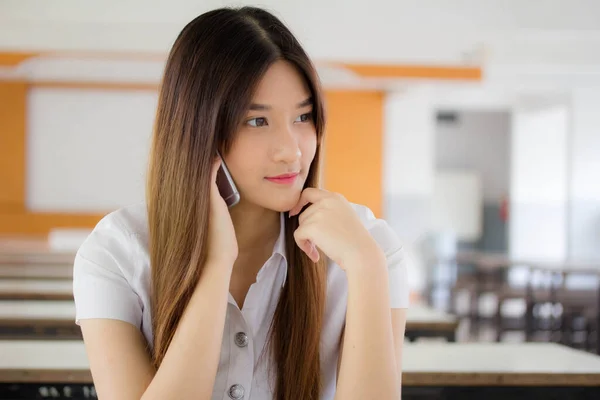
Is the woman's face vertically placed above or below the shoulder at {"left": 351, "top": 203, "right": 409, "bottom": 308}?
above

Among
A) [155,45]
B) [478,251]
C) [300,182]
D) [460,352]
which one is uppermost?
[155,45]

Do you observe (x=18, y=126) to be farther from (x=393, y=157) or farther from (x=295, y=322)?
(x=295, y=322)

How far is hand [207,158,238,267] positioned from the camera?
1.41m

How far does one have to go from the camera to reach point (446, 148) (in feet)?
43.3

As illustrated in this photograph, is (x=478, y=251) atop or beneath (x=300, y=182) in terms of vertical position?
beneath

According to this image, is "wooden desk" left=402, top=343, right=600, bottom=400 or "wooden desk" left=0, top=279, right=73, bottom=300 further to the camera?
"wooden desk" left=0, top=279, right=73, bottom=300

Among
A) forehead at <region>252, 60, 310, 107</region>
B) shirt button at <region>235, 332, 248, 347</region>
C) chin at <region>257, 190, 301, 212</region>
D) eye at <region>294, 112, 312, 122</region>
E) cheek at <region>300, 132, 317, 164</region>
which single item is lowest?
shirt button at <region>235, 332, 248, 347</region>

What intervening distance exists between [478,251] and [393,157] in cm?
379

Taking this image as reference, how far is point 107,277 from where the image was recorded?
141cm

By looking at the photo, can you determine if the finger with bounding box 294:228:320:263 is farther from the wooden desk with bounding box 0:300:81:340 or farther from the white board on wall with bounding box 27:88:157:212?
the white board on wall with bounding box 27:88:157:212

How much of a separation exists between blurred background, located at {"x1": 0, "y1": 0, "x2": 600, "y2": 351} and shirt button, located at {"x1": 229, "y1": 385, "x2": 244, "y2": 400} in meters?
4.22

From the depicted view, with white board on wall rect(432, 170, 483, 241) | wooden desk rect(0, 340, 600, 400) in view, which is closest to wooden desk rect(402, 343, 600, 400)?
wooden desk rect(0, 340, 600, 400)

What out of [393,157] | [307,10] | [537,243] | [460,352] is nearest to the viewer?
[460,352]

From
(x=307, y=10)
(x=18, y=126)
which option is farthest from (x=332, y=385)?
(x=18, y=126)
